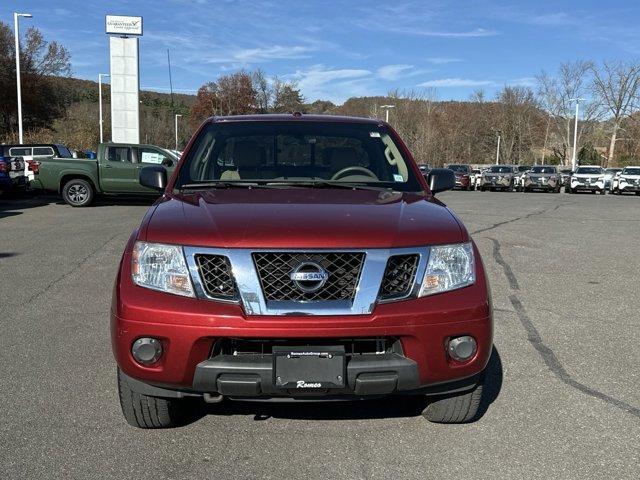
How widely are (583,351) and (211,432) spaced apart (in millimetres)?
3056

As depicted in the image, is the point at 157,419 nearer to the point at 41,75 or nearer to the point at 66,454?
the point at 66,454

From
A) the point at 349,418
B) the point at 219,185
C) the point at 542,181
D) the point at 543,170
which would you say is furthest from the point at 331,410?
the point at 543,170

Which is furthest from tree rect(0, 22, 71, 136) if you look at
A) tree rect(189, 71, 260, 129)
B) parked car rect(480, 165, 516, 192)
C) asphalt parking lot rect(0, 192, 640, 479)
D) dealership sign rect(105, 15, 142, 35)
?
asphalt parking lot rect(0, 192, 640, 479)

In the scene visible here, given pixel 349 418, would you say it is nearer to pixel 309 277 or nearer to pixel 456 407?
pixel 456 407

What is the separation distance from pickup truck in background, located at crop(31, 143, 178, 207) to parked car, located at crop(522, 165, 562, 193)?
2349cm

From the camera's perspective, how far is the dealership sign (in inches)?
1168

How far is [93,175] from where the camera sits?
58.4ft

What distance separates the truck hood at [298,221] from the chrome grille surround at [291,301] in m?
0.03

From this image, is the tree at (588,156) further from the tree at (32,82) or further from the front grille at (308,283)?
the front grille at (308,283)

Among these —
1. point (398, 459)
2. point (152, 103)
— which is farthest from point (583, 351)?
point (152, 103)

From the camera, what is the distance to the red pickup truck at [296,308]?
9.37 ft

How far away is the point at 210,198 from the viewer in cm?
364

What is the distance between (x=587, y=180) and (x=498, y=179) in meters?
4.66

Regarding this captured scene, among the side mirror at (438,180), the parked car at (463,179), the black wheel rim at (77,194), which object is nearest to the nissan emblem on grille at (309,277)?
the side mirror at (438,180)
